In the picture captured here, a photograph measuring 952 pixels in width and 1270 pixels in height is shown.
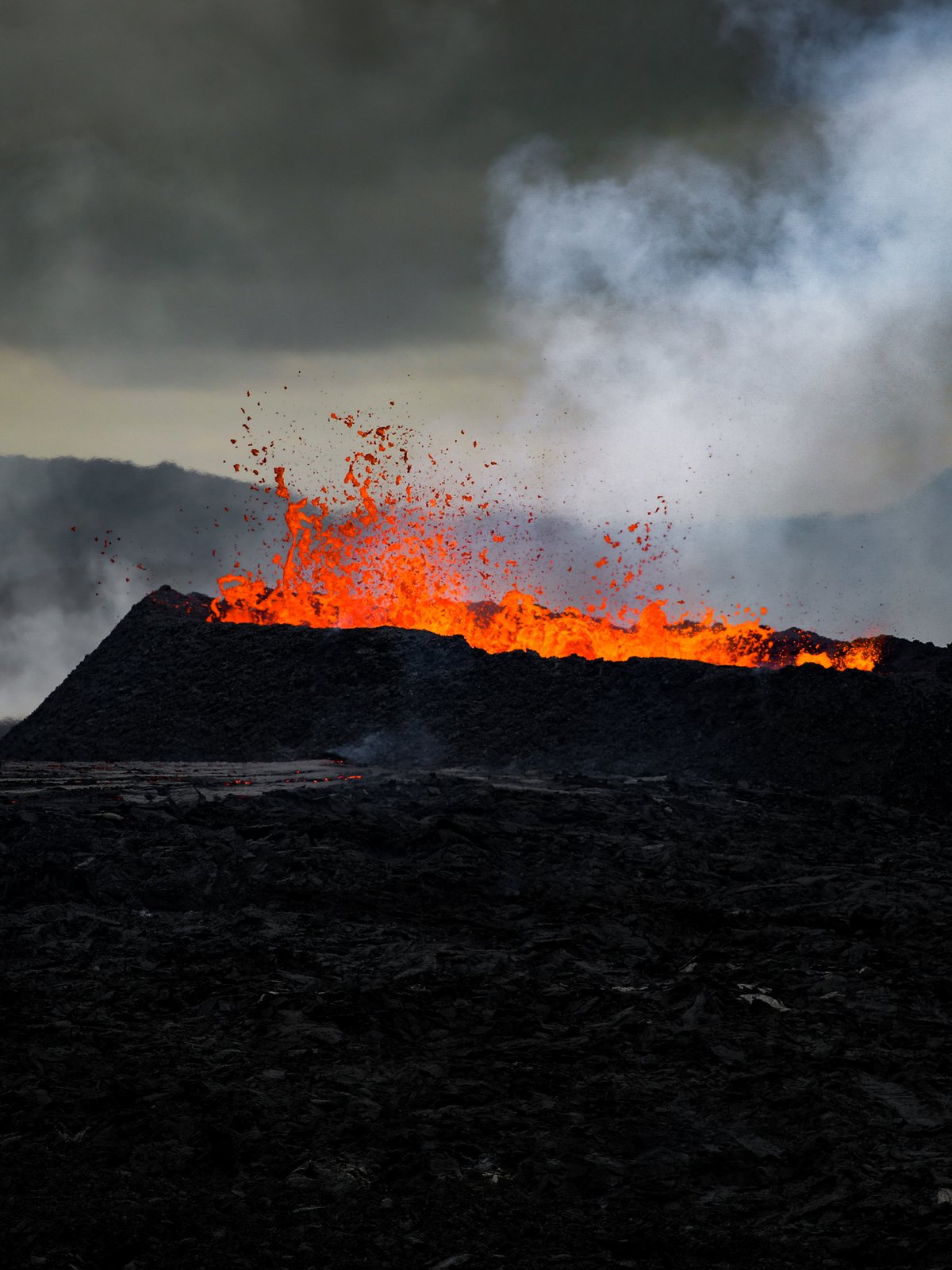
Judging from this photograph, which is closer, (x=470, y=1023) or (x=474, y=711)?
(x=470, y=1023)

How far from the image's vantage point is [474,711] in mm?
23078

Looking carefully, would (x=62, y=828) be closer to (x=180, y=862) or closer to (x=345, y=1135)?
(x=180, y=862)

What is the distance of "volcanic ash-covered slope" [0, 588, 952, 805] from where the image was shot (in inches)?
799

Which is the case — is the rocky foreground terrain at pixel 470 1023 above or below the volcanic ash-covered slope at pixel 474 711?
below

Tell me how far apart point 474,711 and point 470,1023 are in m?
15.7

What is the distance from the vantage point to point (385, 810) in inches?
543

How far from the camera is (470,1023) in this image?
7430 millimetres

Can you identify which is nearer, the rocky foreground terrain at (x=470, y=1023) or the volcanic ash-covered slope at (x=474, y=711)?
the rocky foreground terrain at (x=470, y=1023)

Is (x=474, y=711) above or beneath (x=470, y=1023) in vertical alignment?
above

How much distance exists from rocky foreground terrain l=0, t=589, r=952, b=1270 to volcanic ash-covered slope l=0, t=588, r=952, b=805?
1.67 meters

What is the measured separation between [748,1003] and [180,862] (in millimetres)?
5951

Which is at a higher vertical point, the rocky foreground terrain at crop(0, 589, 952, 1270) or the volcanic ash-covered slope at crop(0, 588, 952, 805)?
the volcanic ash-covered slope at crop(0, 588, 952, 805)

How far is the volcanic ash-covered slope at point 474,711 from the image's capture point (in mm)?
20297

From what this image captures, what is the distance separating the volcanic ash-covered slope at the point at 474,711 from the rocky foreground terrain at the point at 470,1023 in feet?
5.46
